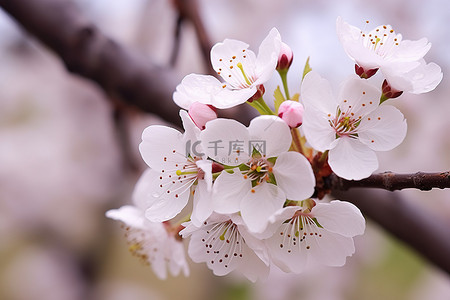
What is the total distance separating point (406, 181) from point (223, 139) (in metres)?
0.21

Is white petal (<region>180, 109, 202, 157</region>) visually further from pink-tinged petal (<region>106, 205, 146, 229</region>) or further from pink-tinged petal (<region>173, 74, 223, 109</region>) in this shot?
pink-tinged petal (<region>106, 205, 146, 229</region>)

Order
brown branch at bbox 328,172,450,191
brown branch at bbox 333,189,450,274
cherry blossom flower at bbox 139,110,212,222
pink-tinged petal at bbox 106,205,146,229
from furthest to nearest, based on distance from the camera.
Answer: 1. brown branch at bbox 333,189,450,274
2. pink-tinged petal at bbox 106,205,146,229
3. cherry blossom flower at bbox 139,110,212,222
4. brown branch at bbox 328,172,450,191

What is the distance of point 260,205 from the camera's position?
A: 0.47 meters

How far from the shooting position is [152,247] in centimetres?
75

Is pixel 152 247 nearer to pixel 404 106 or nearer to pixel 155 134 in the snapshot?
pixel 155 134

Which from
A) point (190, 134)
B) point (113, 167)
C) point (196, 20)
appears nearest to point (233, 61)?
point (190, 134)

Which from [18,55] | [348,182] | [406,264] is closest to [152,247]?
[348,182]

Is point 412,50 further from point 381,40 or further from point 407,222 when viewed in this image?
point 407,222

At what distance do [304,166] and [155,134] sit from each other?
0.20 m

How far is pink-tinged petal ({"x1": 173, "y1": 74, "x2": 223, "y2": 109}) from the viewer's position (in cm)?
52

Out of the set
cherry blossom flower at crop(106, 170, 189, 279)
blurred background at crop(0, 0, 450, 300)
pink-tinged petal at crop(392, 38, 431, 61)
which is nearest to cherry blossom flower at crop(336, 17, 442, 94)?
pink-tinged petal at crop(392, 38, 431, 61)

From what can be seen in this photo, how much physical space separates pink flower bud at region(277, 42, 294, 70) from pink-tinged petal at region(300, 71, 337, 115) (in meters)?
0.10

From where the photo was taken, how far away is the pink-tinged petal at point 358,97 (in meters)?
0.50

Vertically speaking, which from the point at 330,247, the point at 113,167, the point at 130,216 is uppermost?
the point at 330,247
